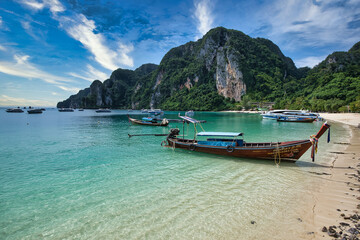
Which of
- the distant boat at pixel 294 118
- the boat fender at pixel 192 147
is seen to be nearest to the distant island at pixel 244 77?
the distant boat at pixel 294 118

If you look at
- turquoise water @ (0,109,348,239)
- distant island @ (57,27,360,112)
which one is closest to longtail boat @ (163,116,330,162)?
turquoise water @ (0,109,348,239)

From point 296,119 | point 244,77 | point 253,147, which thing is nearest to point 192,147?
point 253,147

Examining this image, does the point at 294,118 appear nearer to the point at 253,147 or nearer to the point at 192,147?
the point at 253,147

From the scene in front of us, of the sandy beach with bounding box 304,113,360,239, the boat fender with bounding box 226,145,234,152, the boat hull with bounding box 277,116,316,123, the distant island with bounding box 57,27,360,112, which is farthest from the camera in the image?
the distant island with bounding box 57,27,360,112

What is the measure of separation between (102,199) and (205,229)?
563 cm

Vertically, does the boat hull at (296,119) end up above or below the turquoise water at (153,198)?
above

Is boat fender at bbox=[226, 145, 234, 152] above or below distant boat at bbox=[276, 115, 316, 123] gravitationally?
below

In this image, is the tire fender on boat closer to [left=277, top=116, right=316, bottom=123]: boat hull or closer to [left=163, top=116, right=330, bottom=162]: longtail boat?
[left=163, top=116, right=330, bottom=162]: longtail boat

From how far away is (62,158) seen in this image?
55.9ft

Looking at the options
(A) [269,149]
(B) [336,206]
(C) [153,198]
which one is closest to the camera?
(B) [336,206]

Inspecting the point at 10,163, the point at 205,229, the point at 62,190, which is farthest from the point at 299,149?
the point at 10,163

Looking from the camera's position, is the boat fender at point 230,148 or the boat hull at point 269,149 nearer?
the boat hull at point 269,149

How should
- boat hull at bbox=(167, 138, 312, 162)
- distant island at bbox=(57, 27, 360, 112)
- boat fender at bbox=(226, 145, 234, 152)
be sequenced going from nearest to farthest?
1. boat hull at bbox=(167, 138, 312, 162)
2. boat fender at bbox=(226, 145, 234, 152)
3. distant island at bbox=(57, 27, 360, 112)

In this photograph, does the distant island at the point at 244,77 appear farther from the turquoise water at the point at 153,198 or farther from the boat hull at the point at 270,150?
the turquoise water at the point at 153,198
